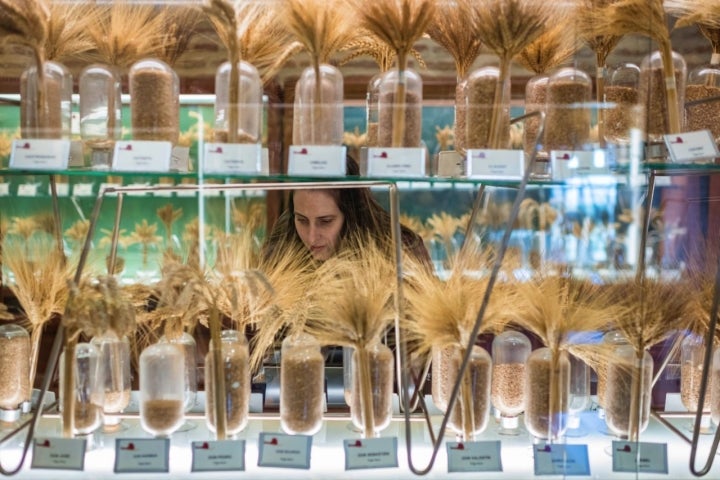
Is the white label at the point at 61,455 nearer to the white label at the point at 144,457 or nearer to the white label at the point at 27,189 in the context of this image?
the white label at the point at 144,457

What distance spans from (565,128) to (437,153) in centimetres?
24

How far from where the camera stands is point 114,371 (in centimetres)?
148

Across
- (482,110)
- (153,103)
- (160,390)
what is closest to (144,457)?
(160,390)

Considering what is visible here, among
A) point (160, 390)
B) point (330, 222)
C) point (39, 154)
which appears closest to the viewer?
point (39, 154)

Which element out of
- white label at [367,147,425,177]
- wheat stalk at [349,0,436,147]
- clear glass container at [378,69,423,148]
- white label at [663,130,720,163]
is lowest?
white label at [367,147,425,177]

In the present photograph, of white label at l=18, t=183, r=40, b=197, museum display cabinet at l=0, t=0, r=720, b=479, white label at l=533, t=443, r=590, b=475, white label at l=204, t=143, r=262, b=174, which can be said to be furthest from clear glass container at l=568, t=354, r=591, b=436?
white label at l=18, t=183, r=40, b=197

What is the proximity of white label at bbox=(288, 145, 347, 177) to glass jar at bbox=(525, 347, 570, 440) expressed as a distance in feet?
1.70

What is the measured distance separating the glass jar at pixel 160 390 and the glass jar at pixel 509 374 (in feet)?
2.01

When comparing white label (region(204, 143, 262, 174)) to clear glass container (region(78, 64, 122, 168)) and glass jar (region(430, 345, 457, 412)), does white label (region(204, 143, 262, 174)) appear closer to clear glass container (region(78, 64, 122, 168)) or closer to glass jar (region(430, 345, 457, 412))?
clear glass container (region(78, 64, 122, 168))

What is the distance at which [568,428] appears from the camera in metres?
1.51

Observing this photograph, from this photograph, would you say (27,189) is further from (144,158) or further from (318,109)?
(318,109)

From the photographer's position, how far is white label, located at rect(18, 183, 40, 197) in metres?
1.55

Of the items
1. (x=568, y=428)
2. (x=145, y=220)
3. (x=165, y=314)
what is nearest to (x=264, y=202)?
(x=145, y=220)

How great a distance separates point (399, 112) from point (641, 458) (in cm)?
76
